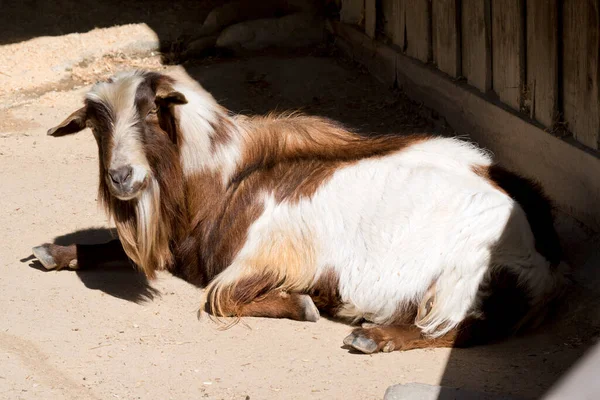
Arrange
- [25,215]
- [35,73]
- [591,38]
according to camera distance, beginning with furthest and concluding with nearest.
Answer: [35,73]
[25,215]
[591,38]

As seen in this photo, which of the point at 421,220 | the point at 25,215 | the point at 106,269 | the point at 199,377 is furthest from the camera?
the point at 25,215

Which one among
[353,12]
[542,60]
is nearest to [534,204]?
[542,60]

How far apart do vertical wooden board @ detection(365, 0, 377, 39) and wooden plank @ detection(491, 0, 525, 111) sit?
2.14 m

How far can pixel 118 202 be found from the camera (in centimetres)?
448

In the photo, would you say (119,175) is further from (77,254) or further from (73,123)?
(77,254)

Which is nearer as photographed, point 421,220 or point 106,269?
point 421,220

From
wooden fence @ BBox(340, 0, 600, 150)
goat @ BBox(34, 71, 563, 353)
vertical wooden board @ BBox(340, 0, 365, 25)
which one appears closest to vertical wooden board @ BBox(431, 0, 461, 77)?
wooden fence @ BBox(340, 0, 600, 150)

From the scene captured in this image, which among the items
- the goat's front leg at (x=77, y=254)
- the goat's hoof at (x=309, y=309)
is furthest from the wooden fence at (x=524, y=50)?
the goat's front leg at (x=77, y=254)

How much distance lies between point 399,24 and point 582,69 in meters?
2.80

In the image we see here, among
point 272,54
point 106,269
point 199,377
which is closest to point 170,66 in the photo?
point 272,54

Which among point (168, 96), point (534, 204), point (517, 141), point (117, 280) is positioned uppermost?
point (168, 96)

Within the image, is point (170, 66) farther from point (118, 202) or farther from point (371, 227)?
point (371, 227)

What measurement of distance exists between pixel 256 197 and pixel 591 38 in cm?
180

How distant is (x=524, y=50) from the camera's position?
5238 millimetres
